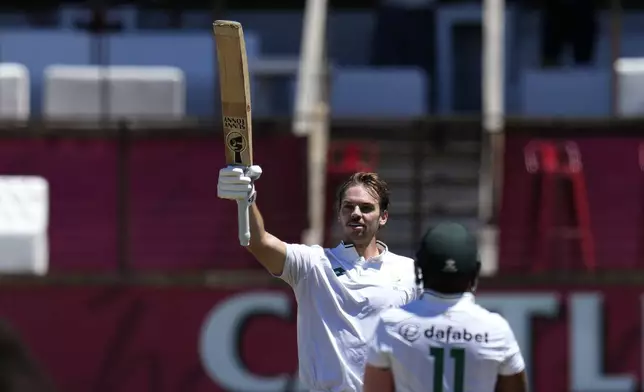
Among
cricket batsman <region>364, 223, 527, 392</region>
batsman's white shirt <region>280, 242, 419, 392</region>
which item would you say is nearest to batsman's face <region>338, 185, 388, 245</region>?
batsman's white shirt <region>280, 242, 419, 392</region>

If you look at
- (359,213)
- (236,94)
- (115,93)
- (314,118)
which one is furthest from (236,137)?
(115,93)

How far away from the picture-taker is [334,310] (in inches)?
220

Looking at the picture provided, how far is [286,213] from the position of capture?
12.7 metres

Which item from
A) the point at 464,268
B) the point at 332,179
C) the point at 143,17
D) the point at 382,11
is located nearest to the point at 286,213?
the point at 332,179

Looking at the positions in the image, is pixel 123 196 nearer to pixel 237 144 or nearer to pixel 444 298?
pixel 237 144

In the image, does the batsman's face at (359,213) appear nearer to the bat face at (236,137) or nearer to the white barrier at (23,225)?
the bat face at (236,137)

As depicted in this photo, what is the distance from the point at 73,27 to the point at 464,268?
13194mm

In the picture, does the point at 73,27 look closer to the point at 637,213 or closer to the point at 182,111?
the point at 182,111

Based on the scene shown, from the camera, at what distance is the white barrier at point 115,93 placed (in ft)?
46.1

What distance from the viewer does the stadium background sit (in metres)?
12.0

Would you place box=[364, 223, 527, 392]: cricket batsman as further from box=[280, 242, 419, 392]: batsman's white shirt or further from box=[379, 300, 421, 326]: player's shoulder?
box=[280, 242, 419, 392]: batsman's white shirt

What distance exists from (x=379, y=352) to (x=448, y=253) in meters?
0.36

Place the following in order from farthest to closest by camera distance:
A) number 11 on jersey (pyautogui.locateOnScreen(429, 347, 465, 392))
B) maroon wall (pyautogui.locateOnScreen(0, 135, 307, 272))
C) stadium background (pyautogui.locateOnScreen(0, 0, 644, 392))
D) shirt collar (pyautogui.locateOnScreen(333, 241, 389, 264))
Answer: maroon wall (pyautogui.locateOnScreen(0, 135, 307, 272)) < stadium background (pyautogui.locateOnScreen(0, 0, 644, 392)) < shirt collar (pyautogui.locateOnScreen(333, 241, 389, 264)) < number 11 on jersey (pyautogui.locateOnScreen(429, 347, 465, 392))

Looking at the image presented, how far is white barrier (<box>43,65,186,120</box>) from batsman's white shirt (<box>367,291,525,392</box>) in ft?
32.7
